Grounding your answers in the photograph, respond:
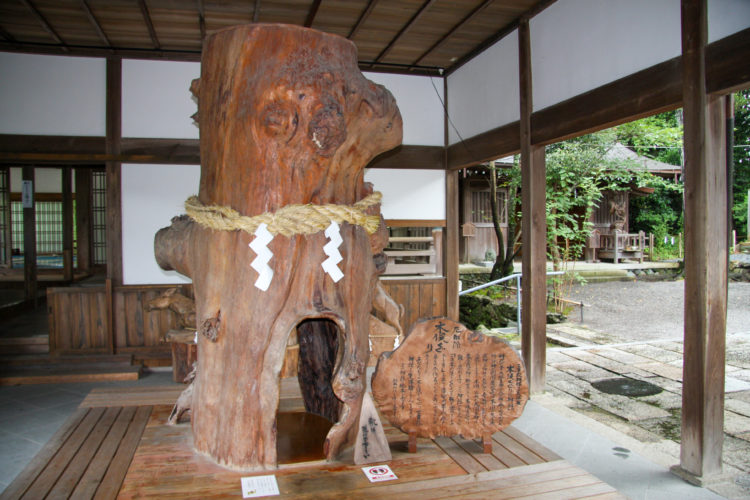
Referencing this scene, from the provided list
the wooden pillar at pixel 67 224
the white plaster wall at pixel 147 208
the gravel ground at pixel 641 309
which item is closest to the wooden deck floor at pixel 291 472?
the white plaster wall at pixel 147 208

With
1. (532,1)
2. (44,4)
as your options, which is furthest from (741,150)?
(44,4)

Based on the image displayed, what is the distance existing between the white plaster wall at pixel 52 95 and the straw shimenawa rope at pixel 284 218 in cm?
421

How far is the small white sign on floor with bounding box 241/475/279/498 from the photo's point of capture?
2.29 metres

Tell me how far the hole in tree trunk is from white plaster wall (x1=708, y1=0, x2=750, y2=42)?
2.97 meters

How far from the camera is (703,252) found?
132 inches

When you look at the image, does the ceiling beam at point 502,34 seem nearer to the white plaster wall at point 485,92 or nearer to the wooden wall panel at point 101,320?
the white plaster wall at point 485,92

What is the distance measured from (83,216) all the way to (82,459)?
8.55 metres

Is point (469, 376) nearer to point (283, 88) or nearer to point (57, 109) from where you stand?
point (283, 88)

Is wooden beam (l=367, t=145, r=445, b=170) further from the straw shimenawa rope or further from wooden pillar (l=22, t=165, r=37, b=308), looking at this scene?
wooden pillar (l=22, t=165, r=37, b=308)

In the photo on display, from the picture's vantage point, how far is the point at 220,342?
8.63ft

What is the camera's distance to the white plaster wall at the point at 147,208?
6.10 meters

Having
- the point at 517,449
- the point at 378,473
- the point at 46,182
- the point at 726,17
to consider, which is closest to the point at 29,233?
the point at 46,182

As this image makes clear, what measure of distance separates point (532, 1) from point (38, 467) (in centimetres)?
514

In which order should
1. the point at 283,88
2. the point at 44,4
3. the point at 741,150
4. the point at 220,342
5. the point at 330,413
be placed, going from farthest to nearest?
the point at 741,150 < the point at 44,4 < the point at 330,413 < the point at 220,342 < the point at 283,88
